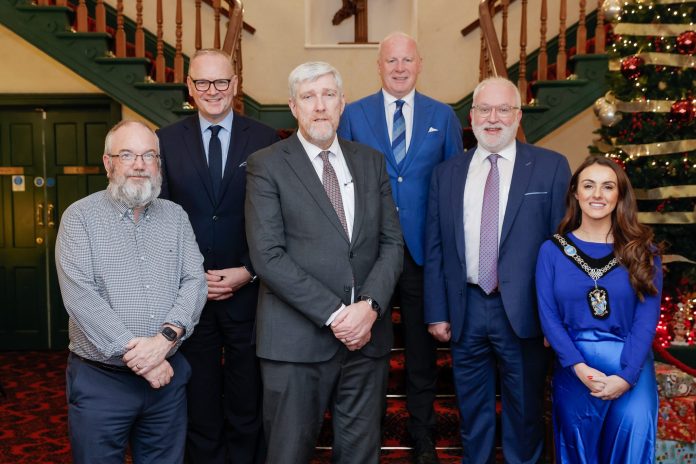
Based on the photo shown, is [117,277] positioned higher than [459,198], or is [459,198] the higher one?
[459,198]

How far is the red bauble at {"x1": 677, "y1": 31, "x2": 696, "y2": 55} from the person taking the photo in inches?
137

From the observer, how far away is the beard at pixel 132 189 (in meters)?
2.29

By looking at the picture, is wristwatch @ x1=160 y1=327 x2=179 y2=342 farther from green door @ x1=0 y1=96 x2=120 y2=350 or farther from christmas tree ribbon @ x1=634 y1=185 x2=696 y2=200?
green door @ x1=0 y1=96 x2=120 y2=350

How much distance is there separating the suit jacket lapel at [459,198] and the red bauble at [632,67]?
1396 mm

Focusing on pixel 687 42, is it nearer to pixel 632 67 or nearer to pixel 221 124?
pixel 632 67

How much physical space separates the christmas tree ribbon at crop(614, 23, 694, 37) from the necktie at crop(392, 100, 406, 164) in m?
1.47

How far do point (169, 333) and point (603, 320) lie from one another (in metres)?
1.58

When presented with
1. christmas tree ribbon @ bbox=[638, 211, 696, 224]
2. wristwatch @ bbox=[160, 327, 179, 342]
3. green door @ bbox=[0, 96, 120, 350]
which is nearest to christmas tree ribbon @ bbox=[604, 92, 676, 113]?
christmas tree ribbon @ bbox=[638, 211, 696, 224]

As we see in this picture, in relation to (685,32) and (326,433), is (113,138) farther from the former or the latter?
(685,32)

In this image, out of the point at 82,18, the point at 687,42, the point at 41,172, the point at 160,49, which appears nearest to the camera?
the point at 687,42

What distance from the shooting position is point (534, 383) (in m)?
2.69

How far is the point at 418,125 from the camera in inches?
120

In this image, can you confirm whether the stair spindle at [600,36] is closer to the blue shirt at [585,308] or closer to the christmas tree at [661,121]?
the christmas tree at [661,121]

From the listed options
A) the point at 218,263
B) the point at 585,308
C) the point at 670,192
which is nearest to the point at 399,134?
the point at 218,263
